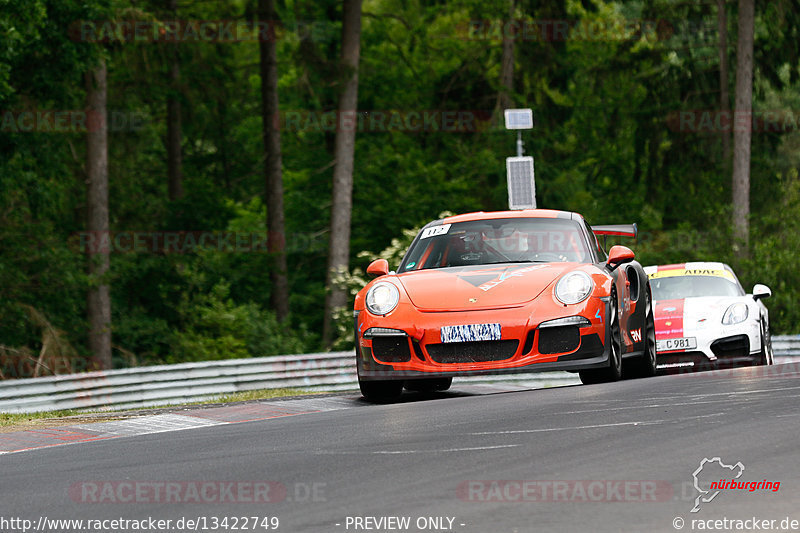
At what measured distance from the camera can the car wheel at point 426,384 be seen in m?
11.8

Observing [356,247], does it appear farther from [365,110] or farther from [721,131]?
[721,131]

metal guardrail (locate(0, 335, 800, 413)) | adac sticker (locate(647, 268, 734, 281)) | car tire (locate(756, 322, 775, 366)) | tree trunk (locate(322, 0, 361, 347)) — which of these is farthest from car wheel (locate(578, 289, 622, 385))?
tree trunk (locate(322, 0, 361, 347))

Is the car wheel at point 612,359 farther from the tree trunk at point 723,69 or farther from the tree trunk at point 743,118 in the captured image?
the tree trunk at point 723,69

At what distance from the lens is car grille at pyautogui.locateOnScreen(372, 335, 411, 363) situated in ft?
32.1

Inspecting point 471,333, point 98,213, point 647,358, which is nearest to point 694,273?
point 647,358

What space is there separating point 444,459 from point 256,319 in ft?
86.3

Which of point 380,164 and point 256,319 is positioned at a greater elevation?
point 380,164

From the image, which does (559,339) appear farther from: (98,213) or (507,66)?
(507,66)

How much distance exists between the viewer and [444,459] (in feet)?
21.3

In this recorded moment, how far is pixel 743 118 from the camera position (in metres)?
33.9

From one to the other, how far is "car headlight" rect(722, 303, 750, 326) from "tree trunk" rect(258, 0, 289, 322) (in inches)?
961

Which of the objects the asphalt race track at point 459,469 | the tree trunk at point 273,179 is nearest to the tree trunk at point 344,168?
the tree trunk at point 273,179

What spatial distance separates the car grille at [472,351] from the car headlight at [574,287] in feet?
1.81

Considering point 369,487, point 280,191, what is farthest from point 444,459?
point 280,191
